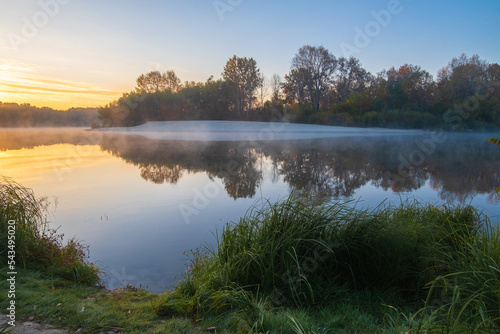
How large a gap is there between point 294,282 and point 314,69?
45.6 metres

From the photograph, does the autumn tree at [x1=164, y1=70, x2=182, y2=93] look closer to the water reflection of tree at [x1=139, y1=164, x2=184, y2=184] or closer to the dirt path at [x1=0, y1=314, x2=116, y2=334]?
the water reflection of tree at [x1=139, y1=164, x2=184, y2=184]

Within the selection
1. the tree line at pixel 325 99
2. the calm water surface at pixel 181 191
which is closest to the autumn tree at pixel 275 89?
the tree line at pixel 325 99

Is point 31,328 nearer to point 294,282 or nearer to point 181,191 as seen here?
point 294,282

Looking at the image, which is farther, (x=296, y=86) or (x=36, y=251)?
(x=296, y=86)

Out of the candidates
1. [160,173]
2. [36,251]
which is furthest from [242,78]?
[36,251]

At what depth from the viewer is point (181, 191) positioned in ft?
27.8

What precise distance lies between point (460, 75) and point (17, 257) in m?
55.4

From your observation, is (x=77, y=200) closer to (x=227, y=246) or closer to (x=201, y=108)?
(x=227, y=246)

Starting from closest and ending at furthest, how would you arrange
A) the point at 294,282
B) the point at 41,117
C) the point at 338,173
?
the point at 294,282 → the point at 338,173 → the point at 41,117

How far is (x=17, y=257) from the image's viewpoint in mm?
3969

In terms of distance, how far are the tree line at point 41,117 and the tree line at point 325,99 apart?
26.1 meters

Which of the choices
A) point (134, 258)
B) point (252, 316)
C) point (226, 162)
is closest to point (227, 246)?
point (252, 316)

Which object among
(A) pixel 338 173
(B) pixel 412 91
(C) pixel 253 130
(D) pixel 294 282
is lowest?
(D) pixel 294 282

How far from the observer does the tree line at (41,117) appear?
6550 cm
